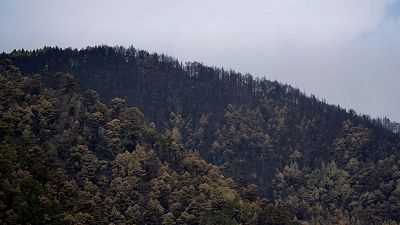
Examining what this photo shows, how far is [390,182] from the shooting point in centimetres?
15162

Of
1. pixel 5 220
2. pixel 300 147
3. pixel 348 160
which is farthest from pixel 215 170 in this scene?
pixel 300 147

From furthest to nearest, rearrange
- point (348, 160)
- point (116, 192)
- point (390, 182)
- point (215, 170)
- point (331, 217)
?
point (348, 160) → point (390, 182) → point (331, 217) → point (215, 170) → point (116, 192)

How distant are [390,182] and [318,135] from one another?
49.1 metres

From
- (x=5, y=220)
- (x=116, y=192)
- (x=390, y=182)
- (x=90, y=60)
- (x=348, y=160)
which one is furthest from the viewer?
(x=90, y=60)

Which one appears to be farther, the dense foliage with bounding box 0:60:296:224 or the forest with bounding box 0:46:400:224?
the dense foliage with bounding box 0:60:296:224

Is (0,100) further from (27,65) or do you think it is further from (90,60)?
(90,60)

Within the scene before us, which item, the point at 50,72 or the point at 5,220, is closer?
the point at 5,220

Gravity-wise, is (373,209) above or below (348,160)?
below

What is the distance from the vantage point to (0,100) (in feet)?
318

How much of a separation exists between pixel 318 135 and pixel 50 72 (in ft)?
297

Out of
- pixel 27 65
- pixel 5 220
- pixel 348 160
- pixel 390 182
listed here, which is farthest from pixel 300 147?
pixel 5 220

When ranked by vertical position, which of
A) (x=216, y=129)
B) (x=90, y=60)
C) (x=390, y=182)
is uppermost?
(x=90, y=60)

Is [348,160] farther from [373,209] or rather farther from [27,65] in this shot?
[27,65]

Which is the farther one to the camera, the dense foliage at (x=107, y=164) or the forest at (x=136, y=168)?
the dense foliage at (x=107, y=164)
